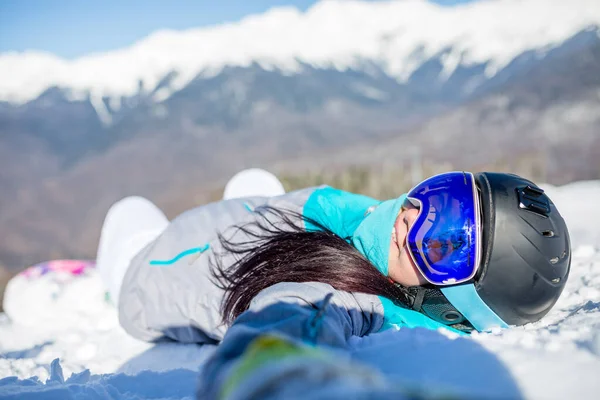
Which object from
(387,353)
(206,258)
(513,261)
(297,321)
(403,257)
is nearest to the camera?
(297,321)

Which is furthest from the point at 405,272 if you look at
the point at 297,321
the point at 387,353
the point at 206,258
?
the point at 206,258

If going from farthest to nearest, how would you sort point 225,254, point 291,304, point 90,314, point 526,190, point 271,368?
point 90,314, point 225,254, point 526,190, point 291,304, point 271,368

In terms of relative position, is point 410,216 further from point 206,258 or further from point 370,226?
point 206,258

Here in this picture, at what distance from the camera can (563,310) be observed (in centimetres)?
164

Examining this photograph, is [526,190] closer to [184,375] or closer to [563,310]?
[563,310]

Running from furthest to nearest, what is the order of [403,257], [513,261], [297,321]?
[403,257]
[513,261]
[297,321]

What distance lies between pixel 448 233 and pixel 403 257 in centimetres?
19

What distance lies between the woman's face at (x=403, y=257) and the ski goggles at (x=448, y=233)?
0.04 meters

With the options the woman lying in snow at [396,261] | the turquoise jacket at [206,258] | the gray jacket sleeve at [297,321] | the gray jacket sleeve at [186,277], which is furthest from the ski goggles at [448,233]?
the gray jacket sleeve at [186,277]

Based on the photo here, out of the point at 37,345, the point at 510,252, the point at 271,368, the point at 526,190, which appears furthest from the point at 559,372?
the point at 37,345

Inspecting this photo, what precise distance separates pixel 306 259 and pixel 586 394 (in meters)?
0.87

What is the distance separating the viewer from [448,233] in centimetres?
145

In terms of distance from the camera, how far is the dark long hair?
4.72ft

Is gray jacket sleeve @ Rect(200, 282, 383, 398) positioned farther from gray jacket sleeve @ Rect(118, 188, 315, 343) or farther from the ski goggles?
gray jacket sleeve @ Rect(118, 188, 315, 343)
